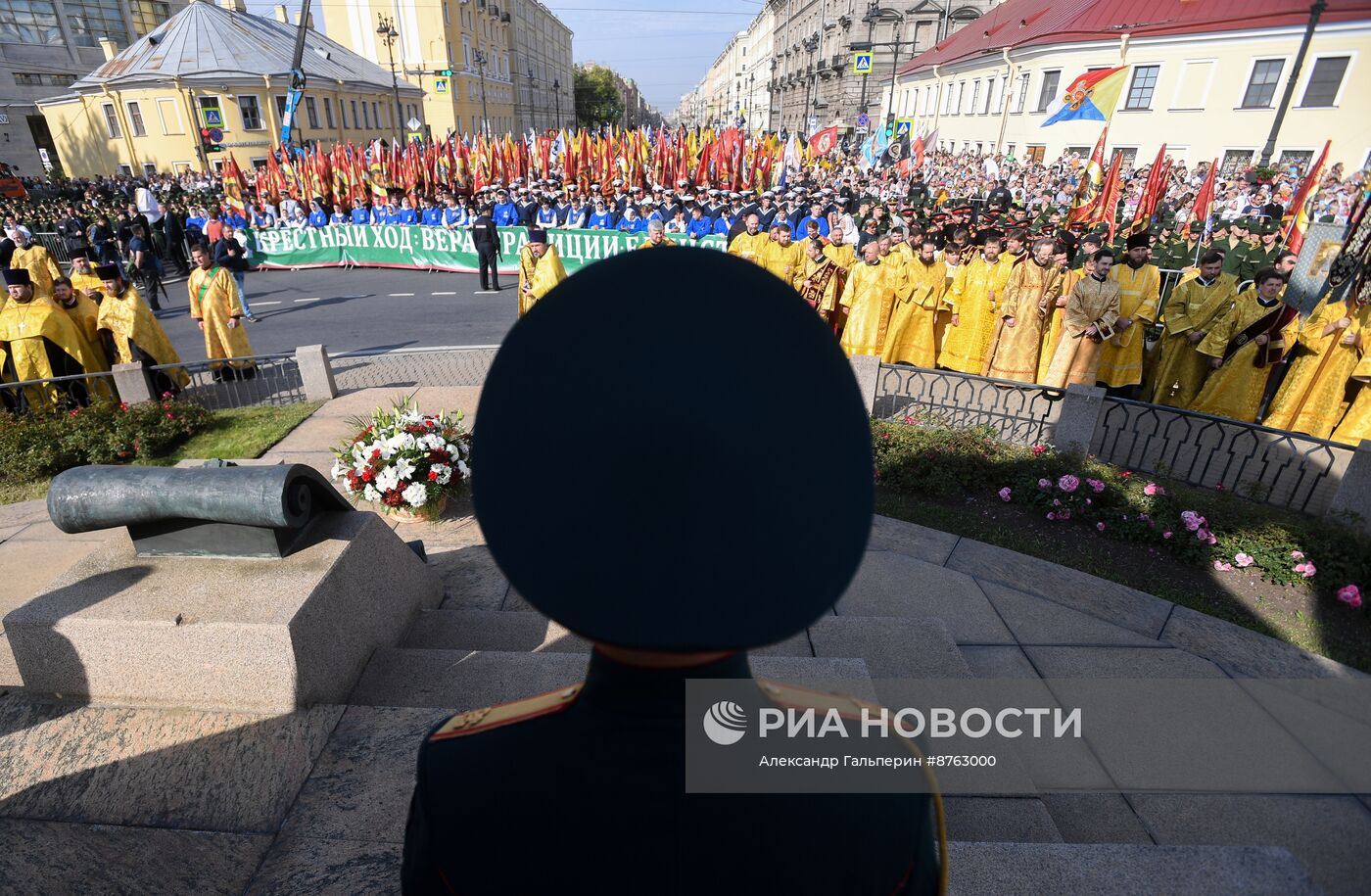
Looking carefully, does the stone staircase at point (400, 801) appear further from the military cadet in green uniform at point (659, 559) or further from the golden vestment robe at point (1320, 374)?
the golden vestment robe at point (1320, 374)

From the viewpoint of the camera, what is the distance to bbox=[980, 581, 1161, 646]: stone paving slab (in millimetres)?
4223

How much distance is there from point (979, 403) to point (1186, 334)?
108 inches

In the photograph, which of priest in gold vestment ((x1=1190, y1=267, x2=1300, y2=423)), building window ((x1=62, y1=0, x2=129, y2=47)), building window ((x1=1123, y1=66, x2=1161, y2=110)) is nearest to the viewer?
priest in gold vestment ((x1=1190, y1=267, x2=1300, y2=423))

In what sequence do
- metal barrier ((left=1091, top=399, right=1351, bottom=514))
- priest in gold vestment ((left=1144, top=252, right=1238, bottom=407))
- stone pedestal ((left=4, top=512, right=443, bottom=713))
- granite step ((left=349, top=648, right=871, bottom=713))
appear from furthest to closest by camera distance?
priest in gold vestment ((left=1144, top=252, right=1238, bottom=407)) < metal barrier ((left=1091, top=399, right=1351, bottom=514)) < granite step ((left=349, top=648, right=871, bottom=713)) < stone pedestal ((left=4, top=512, right=443, bottom=713))

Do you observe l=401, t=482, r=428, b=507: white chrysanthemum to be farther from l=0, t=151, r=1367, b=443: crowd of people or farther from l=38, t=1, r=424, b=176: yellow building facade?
l=38, t=1, r=424, b=176: yellow building facade

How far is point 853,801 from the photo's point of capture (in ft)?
3.19

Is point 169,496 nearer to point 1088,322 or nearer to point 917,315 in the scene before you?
point 1088,322

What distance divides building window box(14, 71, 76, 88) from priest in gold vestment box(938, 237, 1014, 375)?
62.2m

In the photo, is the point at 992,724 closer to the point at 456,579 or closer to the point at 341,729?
the point at 341,729

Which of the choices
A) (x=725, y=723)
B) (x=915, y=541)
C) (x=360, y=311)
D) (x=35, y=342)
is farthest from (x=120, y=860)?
(x=360, y=311)

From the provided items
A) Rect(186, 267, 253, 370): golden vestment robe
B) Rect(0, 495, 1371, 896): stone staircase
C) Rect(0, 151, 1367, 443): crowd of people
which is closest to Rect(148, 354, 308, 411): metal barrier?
Rect(186, 267, 253, 370): golden vestment robe

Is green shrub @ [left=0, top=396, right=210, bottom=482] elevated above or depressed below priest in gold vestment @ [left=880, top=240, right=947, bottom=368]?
below

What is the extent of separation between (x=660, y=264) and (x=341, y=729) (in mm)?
2627

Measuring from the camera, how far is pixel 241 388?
31.3 feet
